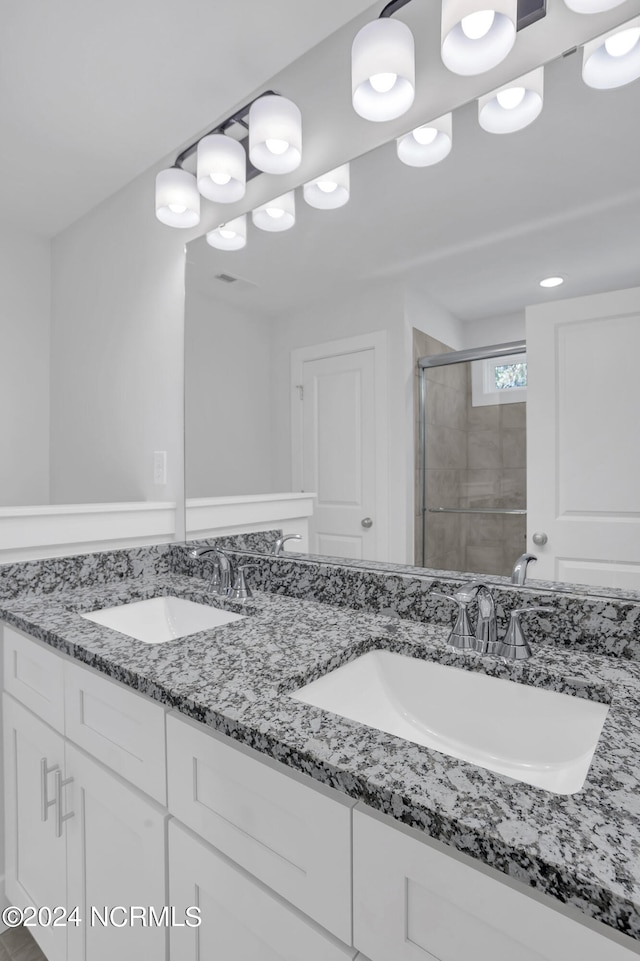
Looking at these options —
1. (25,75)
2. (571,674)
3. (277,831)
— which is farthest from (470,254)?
(25,75)

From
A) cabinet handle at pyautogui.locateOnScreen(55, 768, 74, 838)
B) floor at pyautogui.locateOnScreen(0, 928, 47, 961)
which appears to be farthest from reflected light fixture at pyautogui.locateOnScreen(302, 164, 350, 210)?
floor at pyautogui.locateOnScreen(0, 928, 47, 961)

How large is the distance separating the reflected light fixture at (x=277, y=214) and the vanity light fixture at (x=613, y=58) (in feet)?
2.64

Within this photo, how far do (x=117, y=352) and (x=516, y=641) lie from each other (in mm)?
1922

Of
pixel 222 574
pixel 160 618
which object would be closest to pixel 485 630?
pixel 222 574

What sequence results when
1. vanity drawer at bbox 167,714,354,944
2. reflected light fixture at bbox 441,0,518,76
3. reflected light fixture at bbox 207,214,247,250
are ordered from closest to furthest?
vanity drawer at bbox 167,714,354,944 < reflected light fixture at bbox 441,0,518,76 < reflected light fixture at bbox 207,214,247,250

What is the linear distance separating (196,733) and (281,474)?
872mm

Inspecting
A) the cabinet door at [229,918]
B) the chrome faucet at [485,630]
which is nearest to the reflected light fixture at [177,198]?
the chrome faucet at [485,630]

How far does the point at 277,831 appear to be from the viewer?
26.3 inches

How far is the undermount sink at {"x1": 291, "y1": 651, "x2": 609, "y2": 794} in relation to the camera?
30.3 inches

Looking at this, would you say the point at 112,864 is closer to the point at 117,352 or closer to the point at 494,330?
the point at 494,330

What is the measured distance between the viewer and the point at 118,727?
95 cm

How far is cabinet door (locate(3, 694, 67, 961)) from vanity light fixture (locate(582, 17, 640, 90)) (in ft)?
5.83

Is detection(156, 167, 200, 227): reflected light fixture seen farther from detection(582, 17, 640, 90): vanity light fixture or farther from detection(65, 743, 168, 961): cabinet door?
detection(65, 743, 168, 961): cabinet door

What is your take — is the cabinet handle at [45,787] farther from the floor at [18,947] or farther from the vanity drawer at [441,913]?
the vanity drawer at [441,913]
